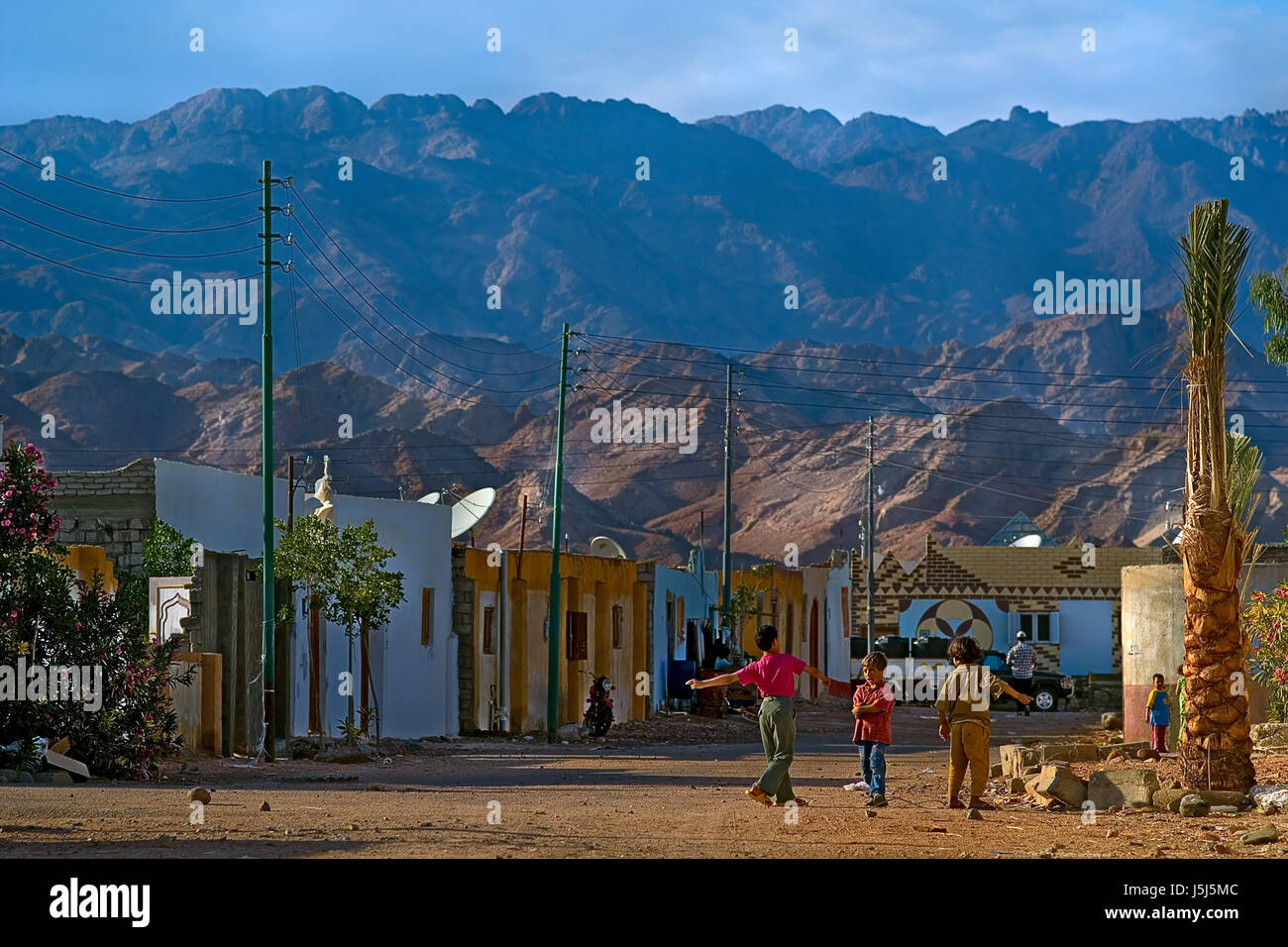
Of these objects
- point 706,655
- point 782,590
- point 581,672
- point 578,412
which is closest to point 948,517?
point 578,412

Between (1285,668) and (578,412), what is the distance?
5296 inches

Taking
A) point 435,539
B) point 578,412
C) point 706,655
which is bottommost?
point 706,655

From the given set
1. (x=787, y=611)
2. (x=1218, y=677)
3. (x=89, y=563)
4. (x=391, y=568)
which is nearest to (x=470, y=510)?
(x=391, y=568)

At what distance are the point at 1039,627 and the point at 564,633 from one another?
32.1 metres

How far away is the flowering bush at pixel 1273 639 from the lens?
24156 mm

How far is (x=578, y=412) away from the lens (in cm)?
15750

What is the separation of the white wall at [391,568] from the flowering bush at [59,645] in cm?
756

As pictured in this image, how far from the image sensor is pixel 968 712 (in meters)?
15.9

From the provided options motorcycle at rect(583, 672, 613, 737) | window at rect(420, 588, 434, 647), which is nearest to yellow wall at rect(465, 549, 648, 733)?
window at rect(420, 588, 434, 647)

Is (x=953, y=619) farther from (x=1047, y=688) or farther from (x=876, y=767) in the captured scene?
(x=876, y=767)

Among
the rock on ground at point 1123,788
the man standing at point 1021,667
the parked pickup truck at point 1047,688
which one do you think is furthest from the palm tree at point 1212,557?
the parked pickup truck at point 1047,688

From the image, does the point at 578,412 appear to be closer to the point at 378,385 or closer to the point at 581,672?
the point at 378,385

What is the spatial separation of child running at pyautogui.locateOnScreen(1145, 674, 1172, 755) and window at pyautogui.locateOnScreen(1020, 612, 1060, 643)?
43589mm

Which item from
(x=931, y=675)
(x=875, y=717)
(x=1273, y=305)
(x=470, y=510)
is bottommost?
(x=931, y=675)
